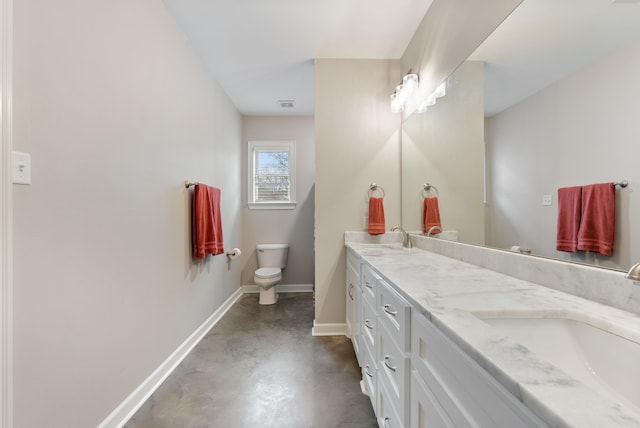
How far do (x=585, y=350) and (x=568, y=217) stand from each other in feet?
1.38

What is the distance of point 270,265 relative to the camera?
3.48 m

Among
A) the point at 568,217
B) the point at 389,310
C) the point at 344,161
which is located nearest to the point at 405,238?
the point at 344,161

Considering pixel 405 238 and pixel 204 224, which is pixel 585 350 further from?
pixel 204 224

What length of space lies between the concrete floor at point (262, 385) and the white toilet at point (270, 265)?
0.69 meters

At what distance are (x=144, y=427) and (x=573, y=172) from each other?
2.12m

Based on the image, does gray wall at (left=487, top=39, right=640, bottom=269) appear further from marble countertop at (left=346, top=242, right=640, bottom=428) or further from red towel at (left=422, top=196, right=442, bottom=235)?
red towel at (left=422, top=196, right=442, bottom=235)

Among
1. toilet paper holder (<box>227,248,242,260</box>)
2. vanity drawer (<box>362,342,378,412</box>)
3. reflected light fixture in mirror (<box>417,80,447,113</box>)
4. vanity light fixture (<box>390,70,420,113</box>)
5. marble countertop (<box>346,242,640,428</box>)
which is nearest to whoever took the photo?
marble countertop (<box>346,242,640,428</box>)

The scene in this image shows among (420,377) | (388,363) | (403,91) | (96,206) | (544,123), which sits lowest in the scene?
(388,363)

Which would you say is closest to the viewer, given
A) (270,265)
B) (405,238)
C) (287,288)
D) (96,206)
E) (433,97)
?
(96,206)

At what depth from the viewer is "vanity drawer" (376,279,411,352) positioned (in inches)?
33.7

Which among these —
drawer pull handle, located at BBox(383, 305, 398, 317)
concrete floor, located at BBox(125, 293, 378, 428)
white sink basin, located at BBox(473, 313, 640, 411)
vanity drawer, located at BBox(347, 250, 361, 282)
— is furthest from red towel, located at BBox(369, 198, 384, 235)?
white sink basin, located at BBox(473, 313, 640, 411)

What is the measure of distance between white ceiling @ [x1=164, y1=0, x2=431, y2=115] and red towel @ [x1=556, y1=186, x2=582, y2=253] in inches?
65.7

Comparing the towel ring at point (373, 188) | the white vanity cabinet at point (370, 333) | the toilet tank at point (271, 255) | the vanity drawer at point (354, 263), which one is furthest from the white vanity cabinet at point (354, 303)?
A: the toilet tank at point (271, 255)

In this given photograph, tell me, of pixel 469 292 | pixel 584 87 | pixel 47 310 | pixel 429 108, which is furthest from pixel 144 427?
pixel 429 108
